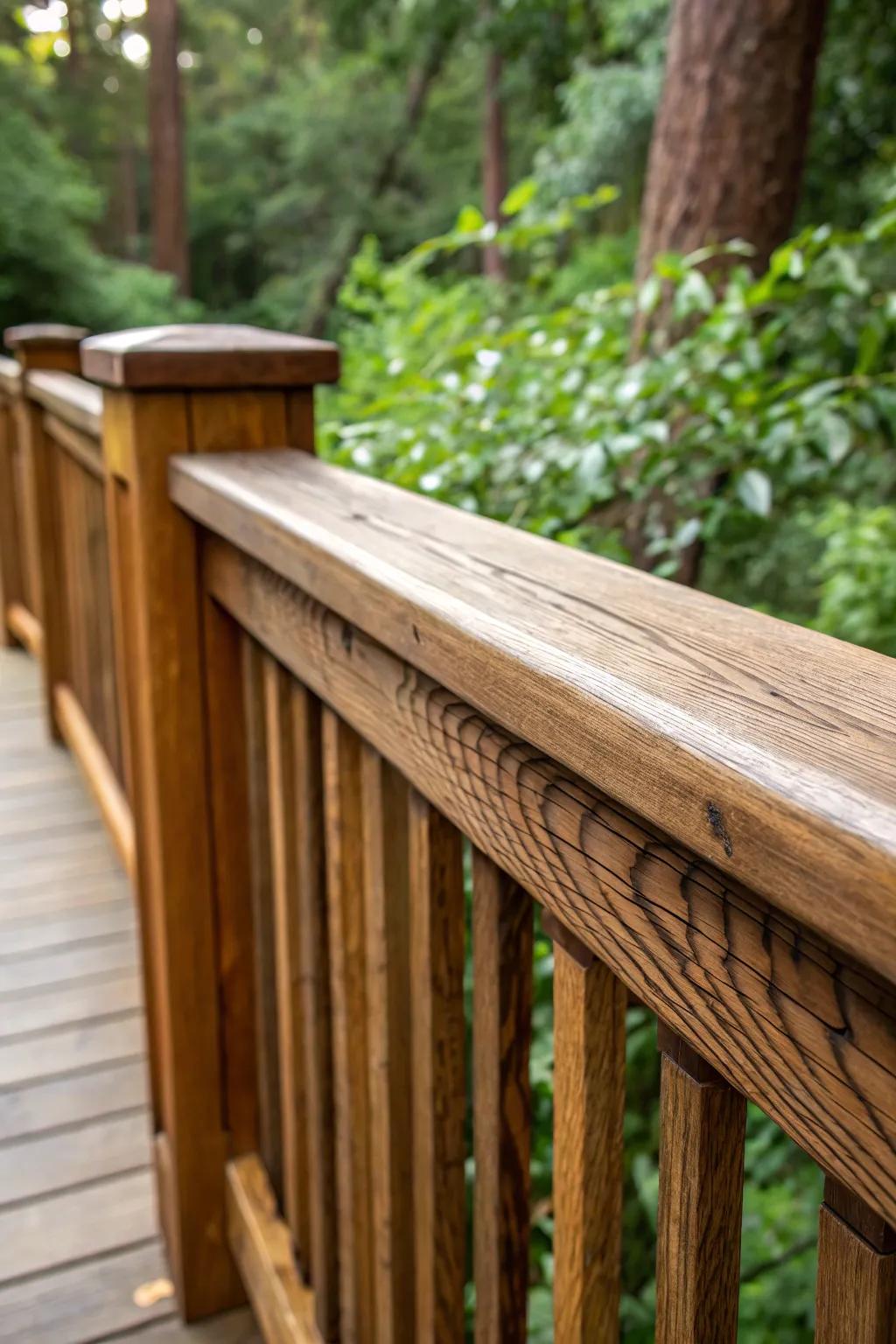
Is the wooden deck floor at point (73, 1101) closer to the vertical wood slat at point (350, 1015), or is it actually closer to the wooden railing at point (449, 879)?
the wooden railing at point (449, 879)

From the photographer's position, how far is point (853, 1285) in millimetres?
498

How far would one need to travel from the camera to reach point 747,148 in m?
3.36

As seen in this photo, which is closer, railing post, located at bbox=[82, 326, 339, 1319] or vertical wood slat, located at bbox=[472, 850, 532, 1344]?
vertical wood slat, located at bbox=[472, 850, 532, 1344]

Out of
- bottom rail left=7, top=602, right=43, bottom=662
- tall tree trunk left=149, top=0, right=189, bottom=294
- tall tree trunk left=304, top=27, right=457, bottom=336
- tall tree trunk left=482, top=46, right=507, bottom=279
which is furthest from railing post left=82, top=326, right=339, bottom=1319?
tall tree trunk left=304, top=27, right=457, bottom=336

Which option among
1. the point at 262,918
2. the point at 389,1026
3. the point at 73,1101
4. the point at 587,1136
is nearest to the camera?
the point at 587,1136

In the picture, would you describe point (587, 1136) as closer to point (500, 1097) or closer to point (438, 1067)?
point (500, 1097)

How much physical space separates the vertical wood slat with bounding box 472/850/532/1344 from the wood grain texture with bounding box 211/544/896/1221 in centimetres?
7

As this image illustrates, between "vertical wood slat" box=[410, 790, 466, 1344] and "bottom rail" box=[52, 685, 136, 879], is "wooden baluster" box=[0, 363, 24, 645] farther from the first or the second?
"vertical wood slat" box=[410, 790, 466, 1344]

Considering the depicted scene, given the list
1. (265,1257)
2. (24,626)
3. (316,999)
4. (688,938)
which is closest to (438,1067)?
(316,999)

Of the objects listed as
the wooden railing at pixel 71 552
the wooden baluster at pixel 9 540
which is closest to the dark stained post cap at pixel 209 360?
the wooden railing at pixel 71 552

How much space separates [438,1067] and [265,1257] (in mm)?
709

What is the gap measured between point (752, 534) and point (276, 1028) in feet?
5.41

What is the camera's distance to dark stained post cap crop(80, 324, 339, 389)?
1347 mm

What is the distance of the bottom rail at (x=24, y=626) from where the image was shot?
4.43 m
